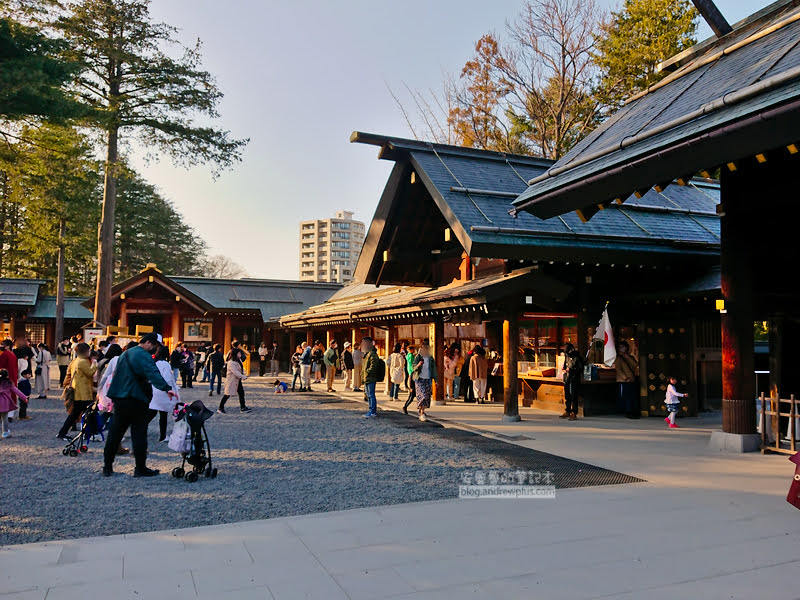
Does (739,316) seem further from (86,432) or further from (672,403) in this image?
(86,432)

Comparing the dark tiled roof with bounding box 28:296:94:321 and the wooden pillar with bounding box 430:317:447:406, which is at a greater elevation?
the dark tiled roof with bounding box 28:296:94:321

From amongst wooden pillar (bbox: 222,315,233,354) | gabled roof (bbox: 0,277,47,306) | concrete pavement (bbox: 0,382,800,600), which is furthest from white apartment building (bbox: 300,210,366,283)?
concrete pavement (bbox: 0,382,800,600)

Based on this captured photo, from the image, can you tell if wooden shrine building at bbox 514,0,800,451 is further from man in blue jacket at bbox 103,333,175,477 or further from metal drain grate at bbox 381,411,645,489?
man in blue jacket at bbox 103,333,175,477

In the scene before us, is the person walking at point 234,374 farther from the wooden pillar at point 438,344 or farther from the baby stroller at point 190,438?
the baby stroller at point 190,438

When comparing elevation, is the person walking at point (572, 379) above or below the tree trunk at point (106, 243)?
below

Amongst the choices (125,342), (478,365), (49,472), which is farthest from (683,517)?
(125,342)

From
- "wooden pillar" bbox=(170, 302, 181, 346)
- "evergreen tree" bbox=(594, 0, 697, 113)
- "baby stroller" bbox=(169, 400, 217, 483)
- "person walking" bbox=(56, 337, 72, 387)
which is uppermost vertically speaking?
"evergreen tree" bbox=(594, 0, 697, 113)

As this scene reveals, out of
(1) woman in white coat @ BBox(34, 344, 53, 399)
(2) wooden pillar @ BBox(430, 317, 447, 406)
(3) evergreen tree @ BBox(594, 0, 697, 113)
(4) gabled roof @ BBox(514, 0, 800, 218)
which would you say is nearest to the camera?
(4) gabled roof @ BBox(514, 0, 800, 218)

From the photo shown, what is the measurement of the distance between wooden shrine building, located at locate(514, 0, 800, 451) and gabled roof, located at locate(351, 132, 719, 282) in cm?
301

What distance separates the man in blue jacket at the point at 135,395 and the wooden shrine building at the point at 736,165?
5.05m

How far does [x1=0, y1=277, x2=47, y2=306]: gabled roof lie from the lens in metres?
33.2

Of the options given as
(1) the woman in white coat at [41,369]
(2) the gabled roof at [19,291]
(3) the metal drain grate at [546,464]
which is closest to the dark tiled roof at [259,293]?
(2) the gabled roof at [19,291]

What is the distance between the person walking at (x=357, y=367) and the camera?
19375 millimetres

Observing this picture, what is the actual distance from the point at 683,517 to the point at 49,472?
741cm
